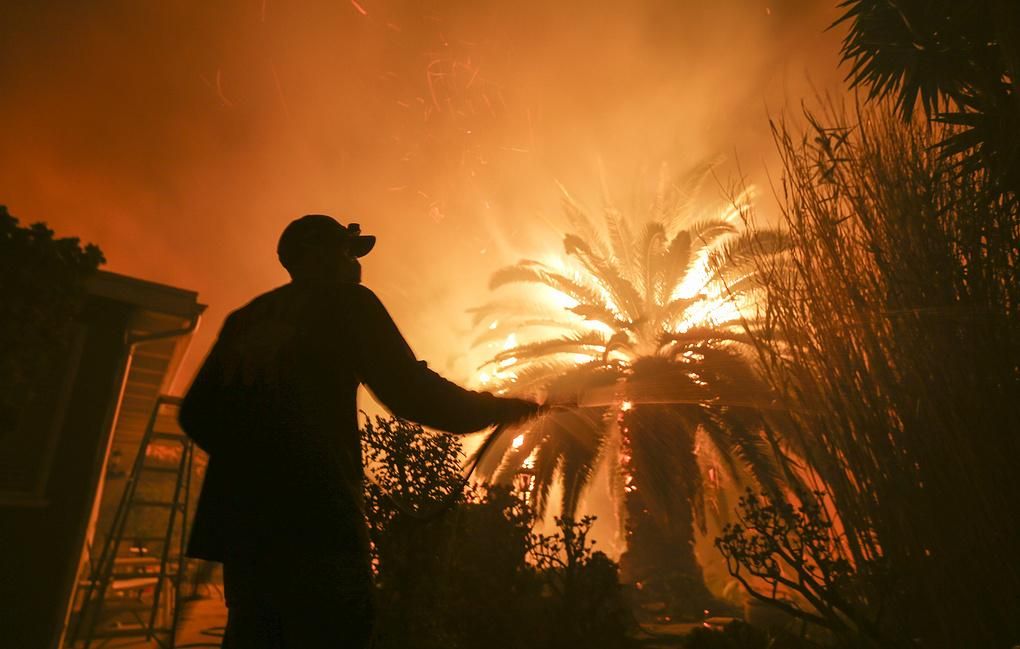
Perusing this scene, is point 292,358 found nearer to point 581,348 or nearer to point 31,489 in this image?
point 31,489

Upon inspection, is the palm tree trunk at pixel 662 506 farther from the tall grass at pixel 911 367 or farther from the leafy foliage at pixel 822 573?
the tall grass at pixel 911 367

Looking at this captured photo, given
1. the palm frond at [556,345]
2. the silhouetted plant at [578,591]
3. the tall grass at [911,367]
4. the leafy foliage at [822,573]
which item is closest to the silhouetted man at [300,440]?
the tall grass at [911,367]

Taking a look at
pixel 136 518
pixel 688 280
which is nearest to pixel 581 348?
pixel 688 280

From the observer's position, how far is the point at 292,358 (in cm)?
158

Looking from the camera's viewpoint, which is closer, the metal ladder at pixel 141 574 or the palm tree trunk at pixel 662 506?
the metal ladder at pixel 141 574

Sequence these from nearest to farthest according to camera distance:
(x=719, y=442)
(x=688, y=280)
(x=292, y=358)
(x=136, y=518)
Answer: (x=292, y=358)
(x=719, y=442)
(x=688, y=280)
(x=136, y=518)

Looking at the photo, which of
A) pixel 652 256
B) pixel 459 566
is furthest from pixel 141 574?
pixel 652 256

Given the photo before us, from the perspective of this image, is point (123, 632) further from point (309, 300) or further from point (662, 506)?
point (662, 506)

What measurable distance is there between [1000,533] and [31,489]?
760 centimetres

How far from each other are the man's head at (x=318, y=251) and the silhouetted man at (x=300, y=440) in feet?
0.11

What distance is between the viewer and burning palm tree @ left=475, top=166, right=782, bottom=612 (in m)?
11.6

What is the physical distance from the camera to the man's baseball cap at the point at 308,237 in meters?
1.84

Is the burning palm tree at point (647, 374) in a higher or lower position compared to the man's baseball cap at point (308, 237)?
higher

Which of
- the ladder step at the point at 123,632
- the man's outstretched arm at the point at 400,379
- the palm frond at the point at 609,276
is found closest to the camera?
the man's outstretched arm at the point at 400,379
